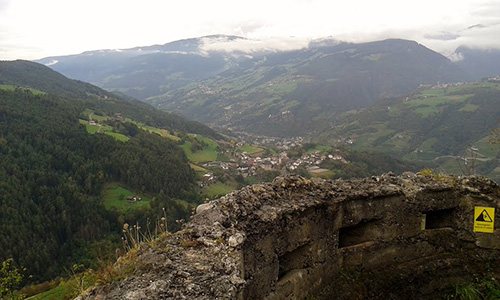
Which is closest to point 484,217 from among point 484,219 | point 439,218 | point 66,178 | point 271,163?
point 484,219

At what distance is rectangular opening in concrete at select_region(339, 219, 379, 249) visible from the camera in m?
7.63

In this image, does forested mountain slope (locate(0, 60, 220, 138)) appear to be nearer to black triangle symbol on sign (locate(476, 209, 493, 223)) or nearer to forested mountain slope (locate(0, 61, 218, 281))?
forested mountain slope (locate(0, 61, 218, 281))

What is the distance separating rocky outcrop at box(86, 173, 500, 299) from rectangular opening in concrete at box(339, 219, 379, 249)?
0.02 metres

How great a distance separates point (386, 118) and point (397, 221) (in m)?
A: 168

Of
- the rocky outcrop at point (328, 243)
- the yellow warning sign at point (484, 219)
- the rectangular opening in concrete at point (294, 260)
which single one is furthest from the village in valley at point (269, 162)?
the rectangular opening in concrete at point (294, 260)

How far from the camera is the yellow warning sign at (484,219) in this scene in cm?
779

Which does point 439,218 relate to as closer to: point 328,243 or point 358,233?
point 358,233

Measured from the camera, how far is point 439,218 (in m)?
8.29

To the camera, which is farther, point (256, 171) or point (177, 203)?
point (256, 171)

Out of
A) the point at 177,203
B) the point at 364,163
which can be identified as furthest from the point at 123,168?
the point at 364,163

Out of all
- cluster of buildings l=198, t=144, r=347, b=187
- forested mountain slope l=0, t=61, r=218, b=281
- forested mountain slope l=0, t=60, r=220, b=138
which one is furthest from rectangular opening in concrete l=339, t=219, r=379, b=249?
forested mountain slope l=0, t=60, r=220, b=138

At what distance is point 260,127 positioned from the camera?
18538 centimetres

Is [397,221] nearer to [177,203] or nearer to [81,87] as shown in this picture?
[177,203]

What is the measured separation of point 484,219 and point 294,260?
492cm
